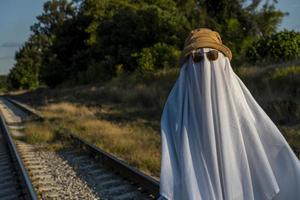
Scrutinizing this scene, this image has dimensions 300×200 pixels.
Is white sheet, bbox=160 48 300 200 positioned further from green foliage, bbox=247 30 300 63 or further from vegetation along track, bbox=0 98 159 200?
green foliage, bbox=247 30 300 63

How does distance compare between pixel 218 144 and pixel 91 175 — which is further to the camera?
pixel 91 175

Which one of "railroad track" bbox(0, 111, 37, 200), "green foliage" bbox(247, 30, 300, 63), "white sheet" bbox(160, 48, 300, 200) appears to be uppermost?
"green foliage" bbox(247, 30, 300, 63)

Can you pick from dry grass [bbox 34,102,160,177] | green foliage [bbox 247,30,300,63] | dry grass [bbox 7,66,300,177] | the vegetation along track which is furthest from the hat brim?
green foliage [bbox 247,30,300,63]

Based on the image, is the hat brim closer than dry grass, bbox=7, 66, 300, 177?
Yes

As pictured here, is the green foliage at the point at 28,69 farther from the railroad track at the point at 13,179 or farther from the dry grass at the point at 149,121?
the railroad track at the point at 13,179

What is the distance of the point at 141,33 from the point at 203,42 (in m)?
41.1

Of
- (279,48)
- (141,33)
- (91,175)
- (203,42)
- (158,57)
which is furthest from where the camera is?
(141,33)

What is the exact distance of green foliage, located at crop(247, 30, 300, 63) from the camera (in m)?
24.8

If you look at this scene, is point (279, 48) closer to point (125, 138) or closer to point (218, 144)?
point (125, 138)

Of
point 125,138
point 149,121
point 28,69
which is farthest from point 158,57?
point 28,69

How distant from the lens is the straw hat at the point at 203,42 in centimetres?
386

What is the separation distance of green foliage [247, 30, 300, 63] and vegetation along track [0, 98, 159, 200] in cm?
1317

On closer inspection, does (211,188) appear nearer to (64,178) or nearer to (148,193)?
(148,193)

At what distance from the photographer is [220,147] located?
12.3ft
